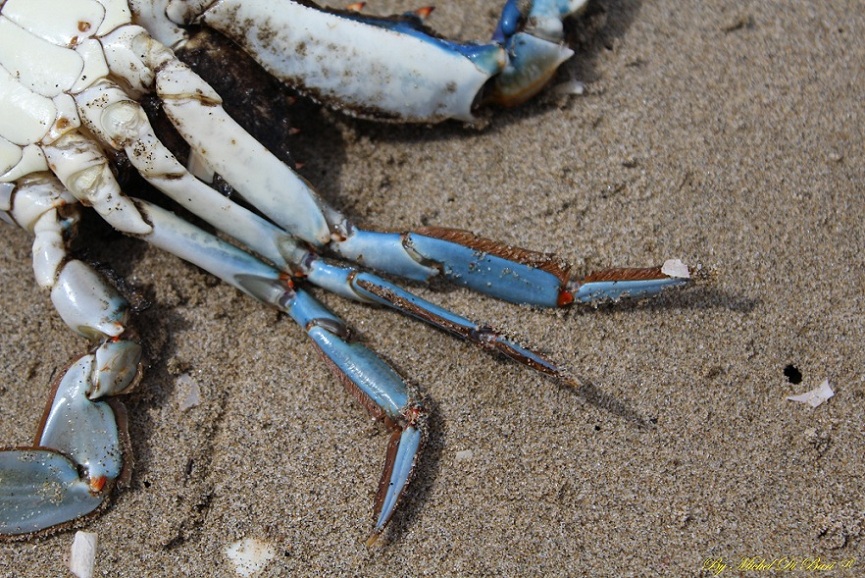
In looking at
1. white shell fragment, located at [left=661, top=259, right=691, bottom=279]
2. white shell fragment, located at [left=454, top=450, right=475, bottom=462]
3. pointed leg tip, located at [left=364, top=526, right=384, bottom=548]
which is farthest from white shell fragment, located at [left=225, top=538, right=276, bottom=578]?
white shell fragment, located at [left=661, top=259, right=691, bottom=279]

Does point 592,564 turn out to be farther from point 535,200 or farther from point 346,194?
point 346,194

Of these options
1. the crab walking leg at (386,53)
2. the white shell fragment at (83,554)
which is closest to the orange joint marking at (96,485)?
the white shell fragment at (83,554)

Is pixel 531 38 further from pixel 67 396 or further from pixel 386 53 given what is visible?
pixel 67 396

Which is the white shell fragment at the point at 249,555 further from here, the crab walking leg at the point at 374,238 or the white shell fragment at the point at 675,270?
the white shell fragment at the point at 675,270

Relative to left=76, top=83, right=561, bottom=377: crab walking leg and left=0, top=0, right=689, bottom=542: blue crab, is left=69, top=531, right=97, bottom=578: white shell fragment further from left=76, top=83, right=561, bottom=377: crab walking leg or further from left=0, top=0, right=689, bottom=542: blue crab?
left=76, top=83, right=561, bottom=377: crab walking leg

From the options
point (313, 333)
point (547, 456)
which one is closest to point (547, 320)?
point (547, 456)
